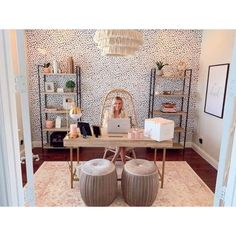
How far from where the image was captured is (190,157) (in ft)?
12.6

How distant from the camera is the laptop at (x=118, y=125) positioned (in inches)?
105

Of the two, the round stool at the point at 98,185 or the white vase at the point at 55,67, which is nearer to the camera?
the round stool at the point at 98,185

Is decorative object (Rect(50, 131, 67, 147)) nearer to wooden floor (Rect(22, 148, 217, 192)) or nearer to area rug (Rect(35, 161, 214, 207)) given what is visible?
wooden floor (Rect(22, 148, 217, 192))

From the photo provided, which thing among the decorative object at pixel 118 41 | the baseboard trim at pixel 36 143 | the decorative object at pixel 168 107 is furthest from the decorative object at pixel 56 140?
the decorative object at pixel 118 41

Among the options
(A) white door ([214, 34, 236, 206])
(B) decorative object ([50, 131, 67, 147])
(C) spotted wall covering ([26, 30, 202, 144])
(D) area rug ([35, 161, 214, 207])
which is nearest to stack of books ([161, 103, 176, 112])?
(C) spotted wall covering ([26, 30, 202, 144])

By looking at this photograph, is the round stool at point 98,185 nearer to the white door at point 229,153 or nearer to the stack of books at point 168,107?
the white door at point 229,153

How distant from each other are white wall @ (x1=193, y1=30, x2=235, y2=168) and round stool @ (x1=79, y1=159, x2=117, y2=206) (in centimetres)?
206

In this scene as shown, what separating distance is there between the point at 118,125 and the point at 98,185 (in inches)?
32.8

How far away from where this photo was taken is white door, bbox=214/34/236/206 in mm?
858

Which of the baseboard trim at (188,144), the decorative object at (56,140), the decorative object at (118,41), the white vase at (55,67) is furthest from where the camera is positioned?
the baseboard trim at (188,144)

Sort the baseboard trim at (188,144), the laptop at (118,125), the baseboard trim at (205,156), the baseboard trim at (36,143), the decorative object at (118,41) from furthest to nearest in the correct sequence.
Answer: the baseboard trim at (188,144), the baseboard trim at (36,143), the baseboard trim at (205,156), the laptop at (118,125), the decorative object at (118,41)

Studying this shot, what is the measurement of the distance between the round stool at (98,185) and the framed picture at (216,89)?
86.1 inches
